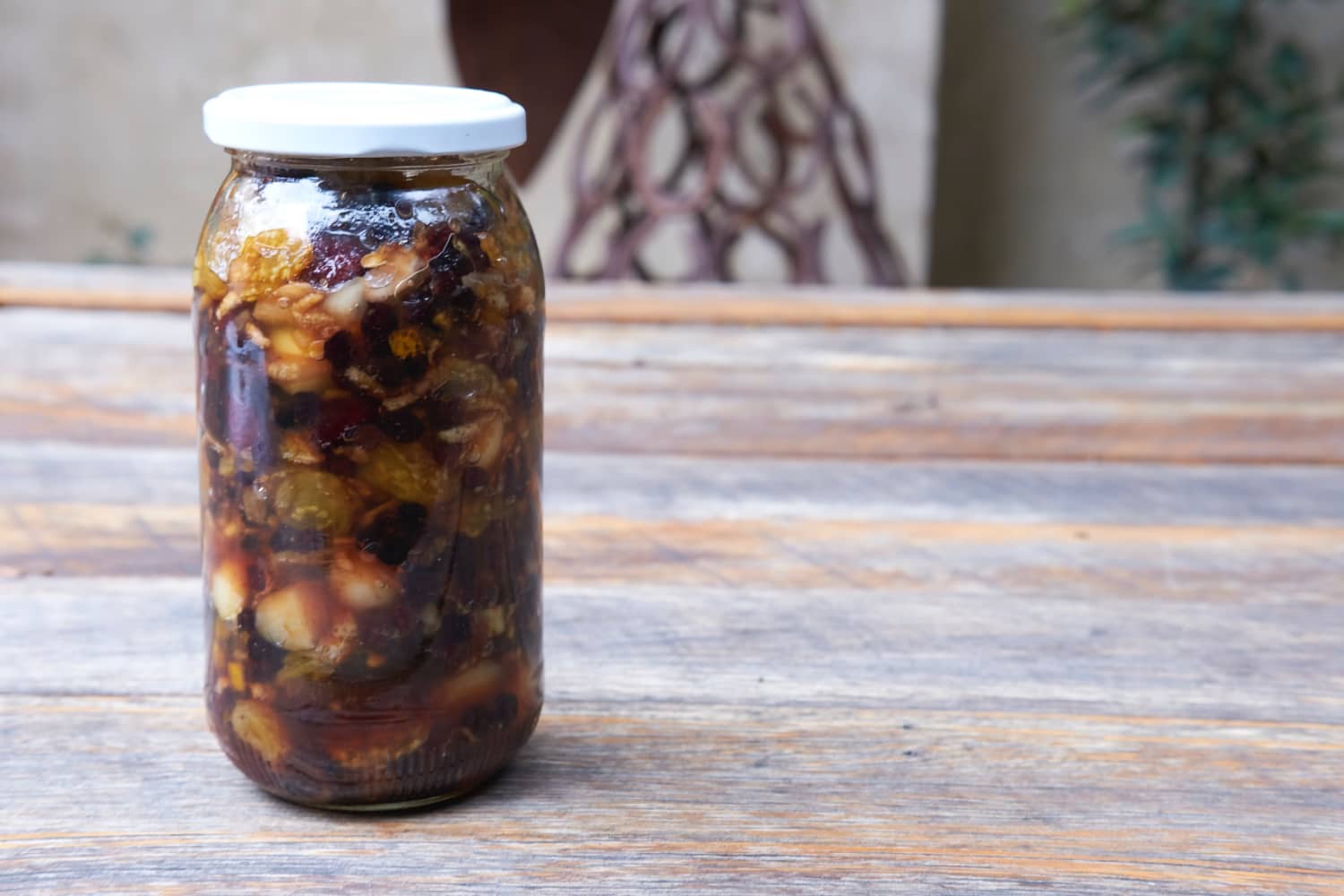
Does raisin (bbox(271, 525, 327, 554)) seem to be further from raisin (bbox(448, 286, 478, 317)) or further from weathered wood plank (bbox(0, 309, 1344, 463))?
weathered wood plank (bbox(0, 309, 1344, 463))

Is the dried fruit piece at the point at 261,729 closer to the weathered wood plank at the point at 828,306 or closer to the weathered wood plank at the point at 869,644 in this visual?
the weathered wood plank at the point at 869,644

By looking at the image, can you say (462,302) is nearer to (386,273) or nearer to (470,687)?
(386,273)

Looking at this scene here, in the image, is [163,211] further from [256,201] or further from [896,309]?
[256,201]

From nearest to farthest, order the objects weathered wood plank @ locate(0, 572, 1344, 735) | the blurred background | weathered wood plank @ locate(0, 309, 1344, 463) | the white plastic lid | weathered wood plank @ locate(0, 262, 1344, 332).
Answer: the white plastic lid
weathered wood plank @ locate(0, 572, 1344, 735)
weathered wood plank @ locate(0, 309, 1344, 463)
weathered wood plank @ locate(0, 262, 1344, 332)
the blurred background

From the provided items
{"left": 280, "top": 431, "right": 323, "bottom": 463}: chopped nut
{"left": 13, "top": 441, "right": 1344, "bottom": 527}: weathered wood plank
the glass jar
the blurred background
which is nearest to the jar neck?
the glass jar

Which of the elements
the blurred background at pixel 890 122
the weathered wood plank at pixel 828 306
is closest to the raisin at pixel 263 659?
the weathered wood plank at pixel 828 306

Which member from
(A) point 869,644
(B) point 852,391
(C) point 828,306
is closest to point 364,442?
(A) point 869,644
